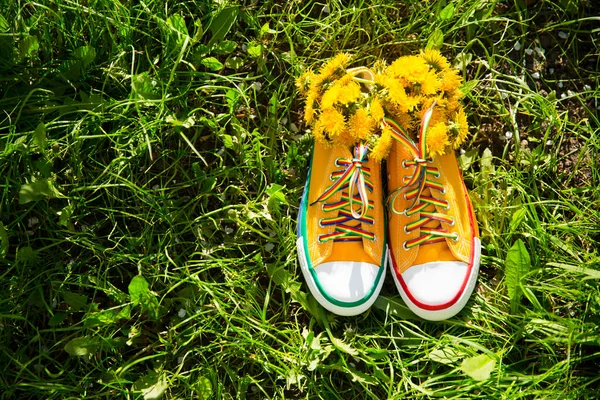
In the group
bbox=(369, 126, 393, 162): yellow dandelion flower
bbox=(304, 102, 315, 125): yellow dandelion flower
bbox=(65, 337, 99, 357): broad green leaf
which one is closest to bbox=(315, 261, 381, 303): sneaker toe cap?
bbox=(369, 126, 393, 162): yellow dandelion flower

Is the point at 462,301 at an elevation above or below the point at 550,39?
below

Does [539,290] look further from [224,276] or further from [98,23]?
[98,23]

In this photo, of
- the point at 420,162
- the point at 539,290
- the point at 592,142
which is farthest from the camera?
the point at 592,142

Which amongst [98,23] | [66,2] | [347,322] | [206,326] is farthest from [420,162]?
[66,2]

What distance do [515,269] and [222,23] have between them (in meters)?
1.12

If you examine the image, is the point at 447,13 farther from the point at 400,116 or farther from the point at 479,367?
the point at 479,367

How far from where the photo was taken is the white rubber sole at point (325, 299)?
63.2 inches

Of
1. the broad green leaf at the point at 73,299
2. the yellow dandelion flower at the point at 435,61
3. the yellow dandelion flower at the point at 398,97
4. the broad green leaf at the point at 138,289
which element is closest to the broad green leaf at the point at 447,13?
the yellow dandelion flower at the point at 435,61

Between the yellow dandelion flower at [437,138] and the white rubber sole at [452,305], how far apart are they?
30 centimetres

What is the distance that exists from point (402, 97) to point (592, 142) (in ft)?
2.15

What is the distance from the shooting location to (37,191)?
161 centimetres

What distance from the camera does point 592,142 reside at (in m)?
1.75

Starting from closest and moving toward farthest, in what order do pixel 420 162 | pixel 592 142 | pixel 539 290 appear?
pixel 420 162
pixel 539 290
pixel 592 142

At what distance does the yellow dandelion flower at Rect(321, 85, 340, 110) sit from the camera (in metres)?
1.55
